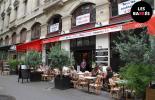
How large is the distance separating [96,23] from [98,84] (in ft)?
20.2

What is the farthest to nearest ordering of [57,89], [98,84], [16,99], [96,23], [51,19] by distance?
[51,19], [96,23], [57,89], [98,84], [16,99]

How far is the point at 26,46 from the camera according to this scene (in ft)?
101

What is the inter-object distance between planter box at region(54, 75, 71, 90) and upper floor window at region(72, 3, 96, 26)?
5.74 m

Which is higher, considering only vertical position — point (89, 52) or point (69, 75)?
point (89, 52)

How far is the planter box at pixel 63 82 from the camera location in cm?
1625

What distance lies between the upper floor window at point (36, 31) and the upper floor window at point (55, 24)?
3.17m

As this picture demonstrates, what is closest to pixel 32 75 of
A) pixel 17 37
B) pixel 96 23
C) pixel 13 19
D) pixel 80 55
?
pixel 80 55

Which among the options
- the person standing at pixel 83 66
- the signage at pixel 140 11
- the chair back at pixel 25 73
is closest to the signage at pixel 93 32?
the person standing at pixel 83 66

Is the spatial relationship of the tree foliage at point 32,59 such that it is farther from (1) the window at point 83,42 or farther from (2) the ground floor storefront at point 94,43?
(1) the window at point 83,42

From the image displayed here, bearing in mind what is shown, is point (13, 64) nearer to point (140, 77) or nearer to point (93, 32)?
point (93, 32)

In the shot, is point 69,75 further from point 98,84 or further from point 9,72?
point 9,72

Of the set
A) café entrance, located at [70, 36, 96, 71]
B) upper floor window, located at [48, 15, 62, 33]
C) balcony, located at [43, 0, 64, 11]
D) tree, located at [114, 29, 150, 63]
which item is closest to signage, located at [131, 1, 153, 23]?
tree, located at [114, 29, 150, 63]

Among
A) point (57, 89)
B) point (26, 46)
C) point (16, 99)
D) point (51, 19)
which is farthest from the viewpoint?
point (26, 46)

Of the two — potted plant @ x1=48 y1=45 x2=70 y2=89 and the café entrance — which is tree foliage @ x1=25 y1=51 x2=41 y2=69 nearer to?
the café entrance
